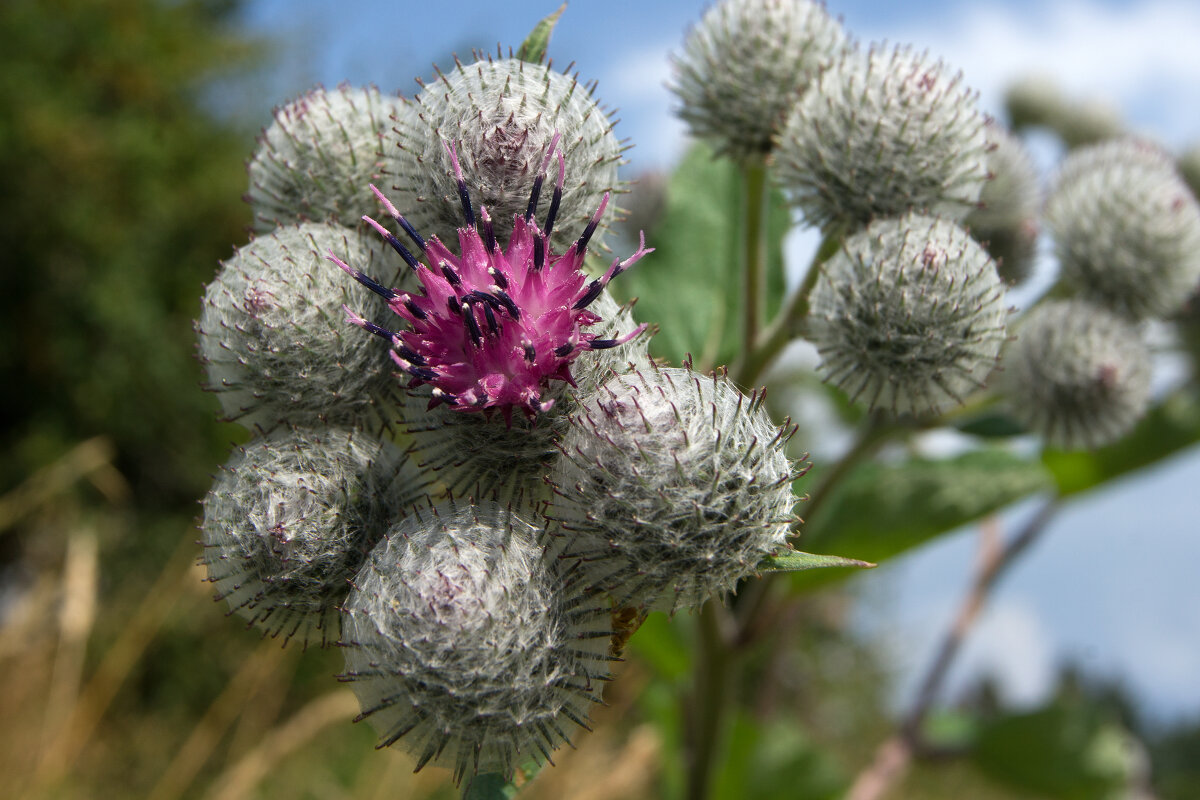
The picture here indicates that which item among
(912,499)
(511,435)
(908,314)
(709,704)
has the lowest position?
(709,704)

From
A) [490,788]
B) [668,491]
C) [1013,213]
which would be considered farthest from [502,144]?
[1013,213]

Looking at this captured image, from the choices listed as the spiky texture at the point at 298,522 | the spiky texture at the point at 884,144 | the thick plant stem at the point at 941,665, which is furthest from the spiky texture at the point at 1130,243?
the spiky texture at the point at 298,522

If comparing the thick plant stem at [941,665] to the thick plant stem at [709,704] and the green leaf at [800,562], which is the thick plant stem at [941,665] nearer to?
the thick plant stem at [709,704]

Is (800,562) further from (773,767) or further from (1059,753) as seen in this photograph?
(1059,753)

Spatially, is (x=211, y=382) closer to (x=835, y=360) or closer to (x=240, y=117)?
(x=835, y=360)

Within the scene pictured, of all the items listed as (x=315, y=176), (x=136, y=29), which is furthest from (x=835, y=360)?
(x=136, y=29)

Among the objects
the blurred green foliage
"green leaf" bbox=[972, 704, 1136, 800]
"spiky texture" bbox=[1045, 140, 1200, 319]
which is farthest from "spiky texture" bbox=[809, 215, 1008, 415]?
the blurred green foliage
